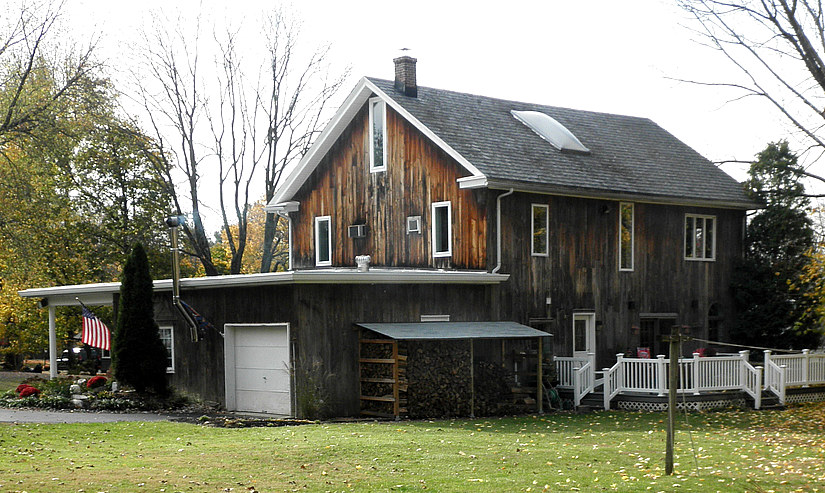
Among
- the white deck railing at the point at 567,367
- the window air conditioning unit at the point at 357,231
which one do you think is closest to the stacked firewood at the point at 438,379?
the white deck railing at the point at 567,367

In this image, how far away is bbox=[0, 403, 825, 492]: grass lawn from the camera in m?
12.3

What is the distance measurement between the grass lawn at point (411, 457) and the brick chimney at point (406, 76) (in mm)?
10467

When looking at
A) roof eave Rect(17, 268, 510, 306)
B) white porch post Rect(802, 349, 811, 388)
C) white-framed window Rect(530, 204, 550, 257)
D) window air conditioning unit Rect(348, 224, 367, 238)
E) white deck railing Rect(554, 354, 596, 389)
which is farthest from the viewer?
window air conditioning unit Rect(348, 224, 367, 238)

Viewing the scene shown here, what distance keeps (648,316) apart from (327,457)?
16269 mm

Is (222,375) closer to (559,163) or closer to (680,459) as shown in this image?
(559,163)

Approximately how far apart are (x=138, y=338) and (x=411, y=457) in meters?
12.2

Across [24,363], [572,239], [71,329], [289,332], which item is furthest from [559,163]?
[24,363]

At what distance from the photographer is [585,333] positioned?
27.0 m

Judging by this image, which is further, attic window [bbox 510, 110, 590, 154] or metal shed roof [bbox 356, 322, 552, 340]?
attic window [bbox 510, 110, 590, 154]

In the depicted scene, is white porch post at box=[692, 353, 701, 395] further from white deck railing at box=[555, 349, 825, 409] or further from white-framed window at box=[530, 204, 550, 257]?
white-framed window at box=[530, 204, 550, 257]

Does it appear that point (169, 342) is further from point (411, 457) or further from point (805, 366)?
point (805, 366)

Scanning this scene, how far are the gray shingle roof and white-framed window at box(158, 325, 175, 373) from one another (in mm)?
8372

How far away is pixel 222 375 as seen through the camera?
23.5 metres

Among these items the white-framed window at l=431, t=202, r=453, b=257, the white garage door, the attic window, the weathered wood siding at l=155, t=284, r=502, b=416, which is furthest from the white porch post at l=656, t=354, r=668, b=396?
the white garage door
